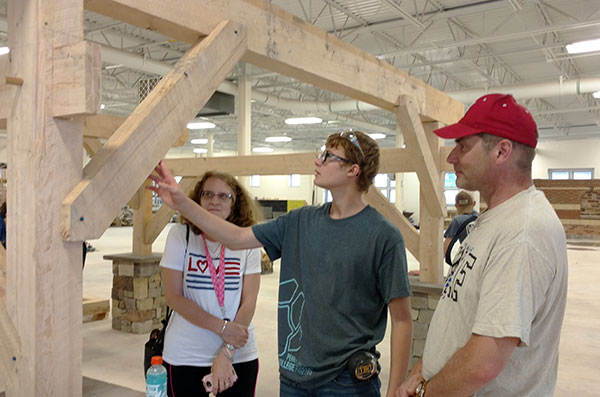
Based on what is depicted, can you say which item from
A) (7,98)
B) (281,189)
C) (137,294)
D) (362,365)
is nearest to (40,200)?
(7,98)

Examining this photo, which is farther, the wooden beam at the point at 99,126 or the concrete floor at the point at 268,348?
the wooden beam at the point at 99,126

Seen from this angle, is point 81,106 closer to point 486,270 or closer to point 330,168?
point 330,168

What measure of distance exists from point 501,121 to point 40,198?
1.32 meters

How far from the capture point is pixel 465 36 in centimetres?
1039

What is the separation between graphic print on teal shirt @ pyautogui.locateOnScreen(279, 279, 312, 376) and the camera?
5.99ft

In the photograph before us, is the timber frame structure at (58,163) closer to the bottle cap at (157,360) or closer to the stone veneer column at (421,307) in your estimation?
the bottle cap at (157,360)

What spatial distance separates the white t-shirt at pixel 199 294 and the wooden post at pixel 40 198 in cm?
66

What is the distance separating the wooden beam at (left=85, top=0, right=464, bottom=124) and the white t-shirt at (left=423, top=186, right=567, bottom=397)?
1310 mm

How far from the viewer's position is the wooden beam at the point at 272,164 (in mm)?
4504

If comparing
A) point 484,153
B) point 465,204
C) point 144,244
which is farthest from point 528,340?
point 144,244

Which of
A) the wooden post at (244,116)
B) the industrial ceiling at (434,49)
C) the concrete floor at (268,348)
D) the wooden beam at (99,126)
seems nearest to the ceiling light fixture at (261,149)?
the industrial ceiling at (434,49)

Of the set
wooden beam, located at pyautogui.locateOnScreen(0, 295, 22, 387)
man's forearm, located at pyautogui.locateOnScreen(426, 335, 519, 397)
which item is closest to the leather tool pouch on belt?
man's forearm, located at pyautogui.locateOnScreen(426, 335, 519, 397)

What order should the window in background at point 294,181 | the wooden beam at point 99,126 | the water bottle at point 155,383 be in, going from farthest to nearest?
the window in background at point 294,181 → the wooden beam at point 99,126 → the water bottle at point 155,383

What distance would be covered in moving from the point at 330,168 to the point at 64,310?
1.01m
